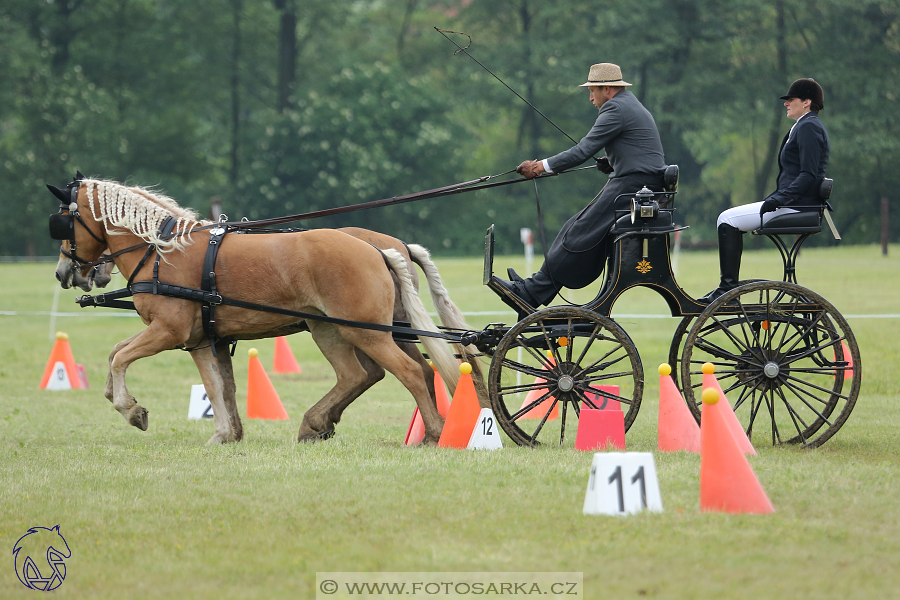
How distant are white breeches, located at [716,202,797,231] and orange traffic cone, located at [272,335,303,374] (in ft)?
25.4

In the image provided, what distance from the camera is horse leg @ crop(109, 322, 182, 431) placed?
6.89 meters

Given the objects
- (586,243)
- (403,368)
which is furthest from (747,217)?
(403,368)

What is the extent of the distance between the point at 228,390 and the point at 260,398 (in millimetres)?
1627

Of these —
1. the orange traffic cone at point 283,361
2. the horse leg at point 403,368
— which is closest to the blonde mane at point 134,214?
the horse leg at point 403,368

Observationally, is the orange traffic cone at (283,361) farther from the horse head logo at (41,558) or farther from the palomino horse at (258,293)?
the horse head logo at (41,558)

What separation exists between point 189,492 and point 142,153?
38.8 m

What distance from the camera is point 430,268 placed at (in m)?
7.60

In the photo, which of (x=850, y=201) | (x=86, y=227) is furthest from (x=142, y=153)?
(x=86, y=227)

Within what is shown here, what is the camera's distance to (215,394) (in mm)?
7289

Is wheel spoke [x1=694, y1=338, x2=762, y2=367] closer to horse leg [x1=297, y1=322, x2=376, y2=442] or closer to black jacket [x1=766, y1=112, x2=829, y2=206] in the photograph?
black jacket [x1=766, y1=112, x2=829, y2=206]

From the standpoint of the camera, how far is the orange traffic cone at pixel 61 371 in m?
11.3

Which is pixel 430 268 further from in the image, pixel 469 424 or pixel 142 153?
pixel 142 153

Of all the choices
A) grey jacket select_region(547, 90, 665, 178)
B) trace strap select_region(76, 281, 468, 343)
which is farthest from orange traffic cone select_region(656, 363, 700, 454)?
trace strap select_region(76, 281, 468, 343)

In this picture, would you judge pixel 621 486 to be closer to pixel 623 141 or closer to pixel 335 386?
pixel 623 141
